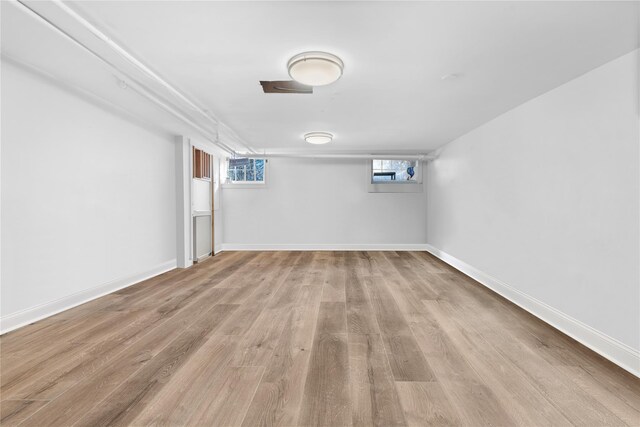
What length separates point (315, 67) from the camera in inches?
94.1

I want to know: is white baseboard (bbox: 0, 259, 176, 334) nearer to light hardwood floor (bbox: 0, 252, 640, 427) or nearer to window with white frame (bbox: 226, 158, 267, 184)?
light hardwood floor (bbox: 0, 252, 640, 427)

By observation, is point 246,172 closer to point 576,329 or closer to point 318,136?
point 318,136

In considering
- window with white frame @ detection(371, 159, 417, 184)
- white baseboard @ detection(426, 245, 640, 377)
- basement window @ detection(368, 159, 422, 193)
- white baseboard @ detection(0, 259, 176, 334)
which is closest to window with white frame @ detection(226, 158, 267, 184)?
basement window @ detection(368, 159, 422, 193)

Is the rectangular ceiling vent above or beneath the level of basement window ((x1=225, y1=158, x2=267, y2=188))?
above

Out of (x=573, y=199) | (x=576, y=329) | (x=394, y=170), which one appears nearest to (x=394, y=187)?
(x=394, y=170)

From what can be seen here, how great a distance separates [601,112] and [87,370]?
439 cm

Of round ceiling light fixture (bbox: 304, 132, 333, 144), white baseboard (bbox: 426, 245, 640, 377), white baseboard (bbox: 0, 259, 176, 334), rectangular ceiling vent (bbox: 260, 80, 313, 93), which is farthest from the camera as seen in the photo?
round ceiling light fixture (bbox: 304, 132, 333, 144)

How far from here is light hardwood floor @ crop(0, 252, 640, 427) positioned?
5.13ft

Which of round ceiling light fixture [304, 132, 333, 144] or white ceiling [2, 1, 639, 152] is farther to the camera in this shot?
→ round ceiling light fixture [304, 132, 333, 144]

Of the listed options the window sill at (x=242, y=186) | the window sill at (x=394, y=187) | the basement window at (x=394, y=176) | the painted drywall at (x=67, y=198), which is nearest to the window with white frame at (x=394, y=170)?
the basement window at (x=394, y=176)

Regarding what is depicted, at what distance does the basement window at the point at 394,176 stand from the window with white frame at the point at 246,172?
2.84 meters

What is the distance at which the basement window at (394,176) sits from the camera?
736 cm

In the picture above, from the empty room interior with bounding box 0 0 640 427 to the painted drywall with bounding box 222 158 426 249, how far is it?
2.50m

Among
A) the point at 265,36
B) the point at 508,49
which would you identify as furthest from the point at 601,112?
the point at 265,36
